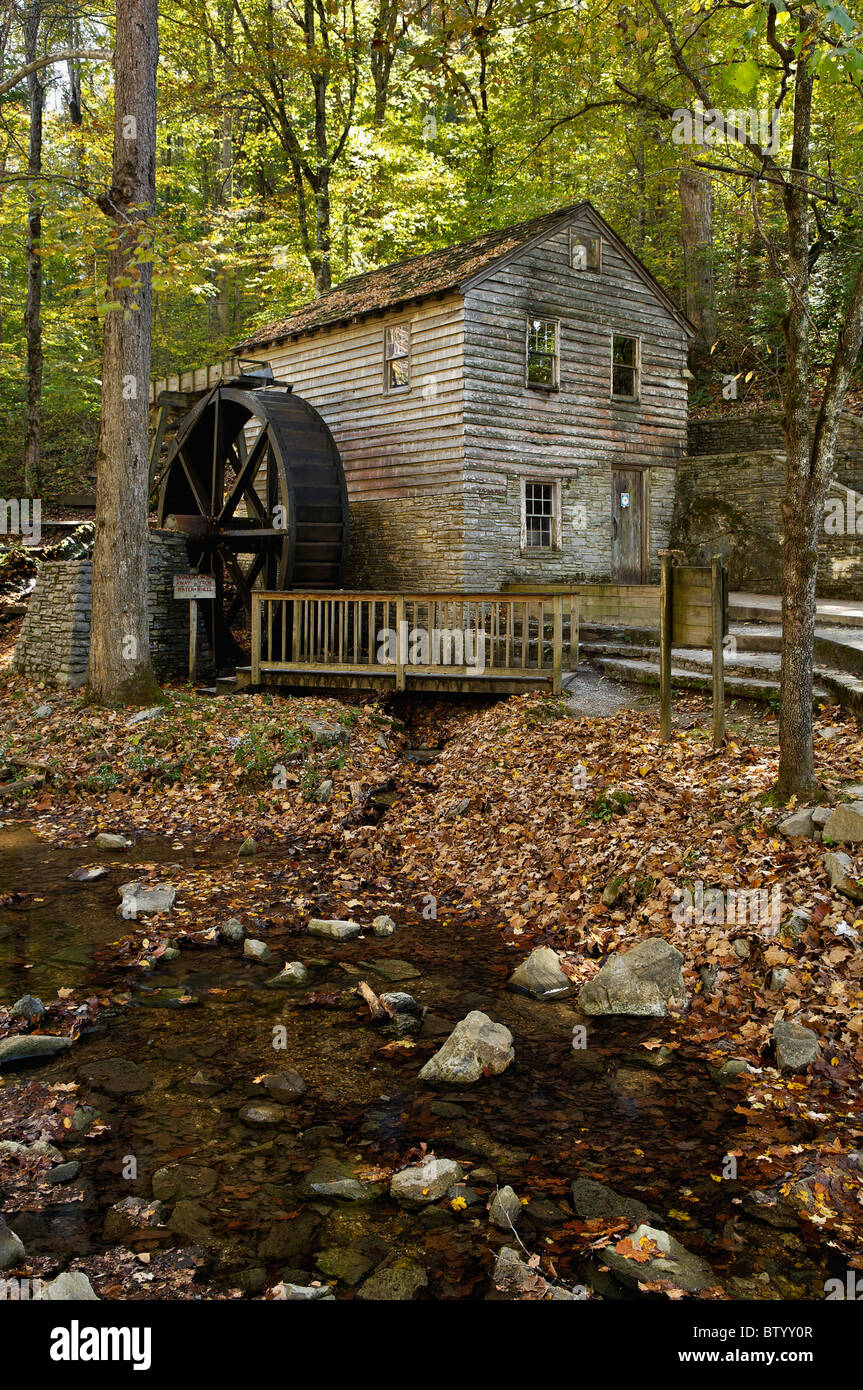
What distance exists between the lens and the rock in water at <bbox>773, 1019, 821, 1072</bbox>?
418cm

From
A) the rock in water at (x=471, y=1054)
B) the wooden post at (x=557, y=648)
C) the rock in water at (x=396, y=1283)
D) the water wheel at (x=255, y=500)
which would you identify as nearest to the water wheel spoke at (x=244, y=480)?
the water wheel at (x=255, y=500)

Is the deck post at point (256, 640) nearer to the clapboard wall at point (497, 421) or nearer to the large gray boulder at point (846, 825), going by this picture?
the clapboard wall at point (497, 421)

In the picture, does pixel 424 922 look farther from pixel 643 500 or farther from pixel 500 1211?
pixel 643 500

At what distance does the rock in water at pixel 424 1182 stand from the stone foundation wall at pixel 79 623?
36.2ft

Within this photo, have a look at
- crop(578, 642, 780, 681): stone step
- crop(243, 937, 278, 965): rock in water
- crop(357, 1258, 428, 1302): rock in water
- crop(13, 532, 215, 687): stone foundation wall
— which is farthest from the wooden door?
crop(357, 1258, 428, 1302): rock in water

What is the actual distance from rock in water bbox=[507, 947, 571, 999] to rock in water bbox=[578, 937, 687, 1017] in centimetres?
24

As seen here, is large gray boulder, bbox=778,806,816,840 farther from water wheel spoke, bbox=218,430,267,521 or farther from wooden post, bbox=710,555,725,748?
water wheel spoke, bbox=218,430,267,521

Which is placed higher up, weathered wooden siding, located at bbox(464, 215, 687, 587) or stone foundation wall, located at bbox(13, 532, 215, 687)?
weathered wooden siding, located at bbox(464, 215, 687, 587)

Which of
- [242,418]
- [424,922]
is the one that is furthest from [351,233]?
[424,922]

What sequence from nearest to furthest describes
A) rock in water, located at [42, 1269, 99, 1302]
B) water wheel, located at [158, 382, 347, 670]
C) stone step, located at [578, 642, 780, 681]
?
1. rock in water, located at [42, 1269, 99, 1302]
2. stone step, located at [578, 642, 780, 681]
3. water wheel, located at [158, 382, 347, 670]

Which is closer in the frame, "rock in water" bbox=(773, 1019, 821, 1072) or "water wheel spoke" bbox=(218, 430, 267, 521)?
"rock in water" bbox=(773, 1019, 821, 1072)

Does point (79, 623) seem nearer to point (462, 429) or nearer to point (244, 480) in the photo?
point (244, 480)

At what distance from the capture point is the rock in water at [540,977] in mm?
5207

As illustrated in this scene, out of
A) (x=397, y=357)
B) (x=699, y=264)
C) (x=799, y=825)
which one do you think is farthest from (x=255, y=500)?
(x=799, y=825)
